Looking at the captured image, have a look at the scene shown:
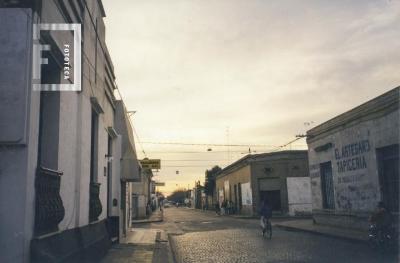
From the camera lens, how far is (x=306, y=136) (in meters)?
25.8

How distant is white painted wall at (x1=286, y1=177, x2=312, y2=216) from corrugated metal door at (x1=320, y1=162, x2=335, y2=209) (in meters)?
18.0

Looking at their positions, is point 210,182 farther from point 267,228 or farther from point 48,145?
point 48,145

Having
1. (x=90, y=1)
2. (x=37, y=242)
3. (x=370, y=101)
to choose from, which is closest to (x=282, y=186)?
(x=370, y=101)

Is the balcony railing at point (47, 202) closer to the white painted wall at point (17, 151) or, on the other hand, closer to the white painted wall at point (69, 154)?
the white painted wall at point (17, 151)

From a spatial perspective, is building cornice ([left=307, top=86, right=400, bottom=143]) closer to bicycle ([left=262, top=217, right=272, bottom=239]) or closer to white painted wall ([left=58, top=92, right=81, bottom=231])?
bicycle ([left=262, top=217, right=272, bottom=239])

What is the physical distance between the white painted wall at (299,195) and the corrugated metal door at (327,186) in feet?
59.0

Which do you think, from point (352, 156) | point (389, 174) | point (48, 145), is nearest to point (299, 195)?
point (352, 156)

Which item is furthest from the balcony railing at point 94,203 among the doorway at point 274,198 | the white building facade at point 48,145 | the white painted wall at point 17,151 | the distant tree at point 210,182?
the distant tree at point 210,182

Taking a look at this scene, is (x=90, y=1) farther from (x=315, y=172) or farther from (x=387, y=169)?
(x=315, y=172)

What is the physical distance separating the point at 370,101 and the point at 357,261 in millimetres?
8313

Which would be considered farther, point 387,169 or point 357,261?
point 387,169

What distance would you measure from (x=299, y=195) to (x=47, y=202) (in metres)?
37.7

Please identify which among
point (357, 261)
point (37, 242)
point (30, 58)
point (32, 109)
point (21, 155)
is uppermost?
point (30, 58)

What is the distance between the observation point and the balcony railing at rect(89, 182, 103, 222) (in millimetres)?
11386
